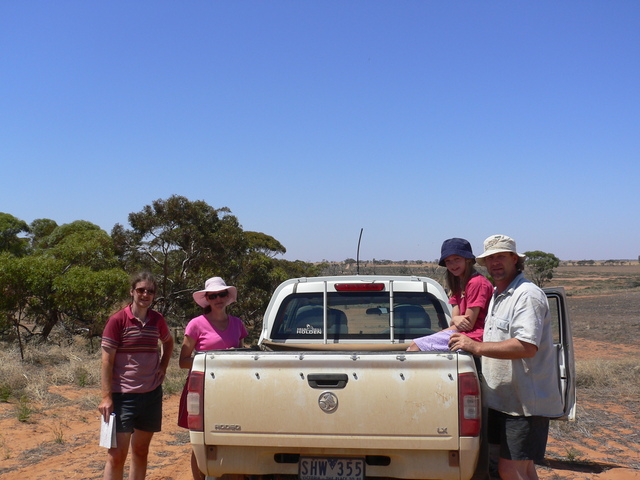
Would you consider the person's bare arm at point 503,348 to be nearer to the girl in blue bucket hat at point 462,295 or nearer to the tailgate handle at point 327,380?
the girl in blue bucket hat at point 462,295

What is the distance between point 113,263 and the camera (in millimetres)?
15508

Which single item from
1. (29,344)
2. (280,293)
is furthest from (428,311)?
(29,344)

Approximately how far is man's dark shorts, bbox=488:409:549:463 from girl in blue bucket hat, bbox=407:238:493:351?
2.12ft

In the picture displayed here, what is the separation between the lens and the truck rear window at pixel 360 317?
545cm

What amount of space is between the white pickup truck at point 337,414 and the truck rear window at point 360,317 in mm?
1767

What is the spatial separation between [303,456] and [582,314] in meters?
28.6

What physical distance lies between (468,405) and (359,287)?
225 centimetres

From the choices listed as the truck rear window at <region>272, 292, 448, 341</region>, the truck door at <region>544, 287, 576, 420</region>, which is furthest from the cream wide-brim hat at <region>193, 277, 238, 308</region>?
the truck door at <region>544, 287, 576, 420</region>

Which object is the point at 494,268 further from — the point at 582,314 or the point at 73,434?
the point at 582,314

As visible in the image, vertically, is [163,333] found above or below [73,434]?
above

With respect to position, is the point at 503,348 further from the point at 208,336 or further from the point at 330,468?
the point at 208,336

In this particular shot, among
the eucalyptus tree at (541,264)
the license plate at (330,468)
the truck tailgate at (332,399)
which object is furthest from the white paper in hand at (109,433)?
the eucalyptus tree at (541,264)

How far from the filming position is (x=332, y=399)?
354cm

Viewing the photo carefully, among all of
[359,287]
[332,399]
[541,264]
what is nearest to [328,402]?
[332,399]
